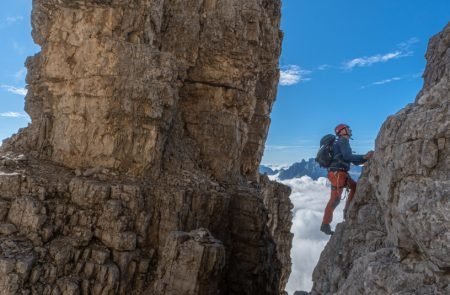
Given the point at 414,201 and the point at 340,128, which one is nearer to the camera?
the point at 414,201

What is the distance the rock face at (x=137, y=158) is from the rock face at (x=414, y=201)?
A: 10.8m

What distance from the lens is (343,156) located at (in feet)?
57.5

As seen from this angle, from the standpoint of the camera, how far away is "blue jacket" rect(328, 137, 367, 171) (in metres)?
17.2

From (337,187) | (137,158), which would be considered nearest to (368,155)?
(337,187)

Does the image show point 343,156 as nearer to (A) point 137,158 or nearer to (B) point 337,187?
(B) point 337,187

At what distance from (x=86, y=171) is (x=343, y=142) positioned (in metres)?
16.6

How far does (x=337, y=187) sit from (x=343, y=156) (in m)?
1.60

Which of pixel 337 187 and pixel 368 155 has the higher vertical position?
pixel 368 155

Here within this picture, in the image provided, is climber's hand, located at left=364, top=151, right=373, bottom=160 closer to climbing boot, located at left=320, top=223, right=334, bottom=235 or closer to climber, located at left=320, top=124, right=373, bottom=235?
climber, located at left=320, top=124, right=373, bottom=235

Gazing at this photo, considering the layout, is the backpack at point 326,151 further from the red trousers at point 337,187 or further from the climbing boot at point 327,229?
the climbing boot at point 327,229

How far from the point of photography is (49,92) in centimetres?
2577

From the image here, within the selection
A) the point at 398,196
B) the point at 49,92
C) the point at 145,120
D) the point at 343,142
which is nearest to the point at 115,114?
the point at 145,120

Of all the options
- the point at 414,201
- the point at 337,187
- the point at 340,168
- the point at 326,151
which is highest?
the point at 326,151

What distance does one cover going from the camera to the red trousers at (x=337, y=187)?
58.2 ft
